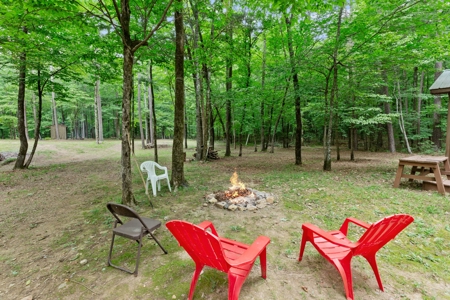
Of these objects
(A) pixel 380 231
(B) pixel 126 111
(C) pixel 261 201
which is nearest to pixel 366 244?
(A) pixel 380 231

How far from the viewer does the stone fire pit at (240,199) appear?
4.31m

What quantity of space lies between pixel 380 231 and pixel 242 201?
2.80 m

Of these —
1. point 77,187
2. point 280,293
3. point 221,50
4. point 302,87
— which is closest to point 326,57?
point 302,87

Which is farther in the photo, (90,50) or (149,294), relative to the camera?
(90,50)

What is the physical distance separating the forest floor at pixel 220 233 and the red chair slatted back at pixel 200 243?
0.46 m

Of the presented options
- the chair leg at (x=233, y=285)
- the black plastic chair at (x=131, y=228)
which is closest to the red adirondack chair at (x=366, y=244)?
the chair leg at (x=233, y=285)

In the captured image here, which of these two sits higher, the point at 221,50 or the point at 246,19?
the point at 246,19

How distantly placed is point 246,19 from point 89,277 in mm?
12599

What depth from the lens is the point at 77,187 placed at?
6.08 metres

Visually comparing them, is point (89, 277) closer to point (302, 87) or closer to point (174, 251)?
point (174, 251)

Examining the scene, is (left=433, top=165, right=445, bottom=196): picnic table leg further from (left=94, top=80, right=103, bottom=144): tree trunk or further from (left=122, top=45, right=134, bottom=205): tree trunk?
(left=94, top=80, right=103, bottom=144): tree trunk

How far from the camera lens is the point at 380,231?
1.94 m

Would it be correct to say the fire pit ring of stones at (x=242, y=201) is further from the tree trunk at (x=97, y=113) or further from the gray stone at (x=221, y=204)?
the tree trunk at (x=97, y=113)

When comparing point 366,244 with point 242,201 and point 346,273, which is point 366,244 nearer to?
point 346,273
